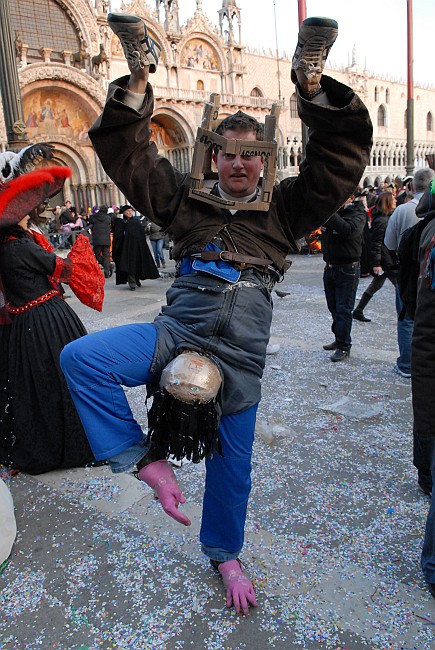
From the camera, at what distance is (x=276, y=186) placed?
2.02m

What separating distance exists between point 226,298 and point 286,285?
8.37 meters

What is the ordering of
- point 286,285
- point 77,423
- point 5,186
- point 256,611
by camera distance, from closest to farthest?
point 256,611 < point 5,186 < point 77,423 < point 286,285

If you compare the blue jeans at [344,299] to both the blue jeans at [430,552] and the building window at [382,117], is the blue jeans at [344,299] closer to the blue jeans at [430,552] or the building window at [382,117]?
the blue jeans at [430,552]

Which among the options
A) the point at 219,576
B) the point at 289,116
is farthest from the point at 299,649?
the point at 289,116

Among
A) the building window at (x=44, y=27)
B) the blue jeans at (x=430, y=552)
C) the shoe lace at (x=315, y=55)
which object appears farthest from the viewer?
the building window at (x=44, y=27)

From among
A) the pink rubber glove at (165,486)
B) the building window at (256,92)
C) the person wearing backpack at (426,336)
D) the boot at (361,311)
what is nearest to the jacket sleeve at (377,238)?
the boot at (361,311)

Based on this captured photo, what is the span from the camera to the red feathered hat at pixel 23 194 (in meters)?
3.06

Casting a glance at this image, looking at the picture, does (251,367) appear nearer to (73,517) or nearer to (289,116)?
(73,517)

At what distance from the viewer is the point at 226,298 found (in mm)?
1823

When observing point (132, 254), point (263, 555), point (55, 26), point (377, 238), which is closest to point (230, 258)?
point (263, 555)

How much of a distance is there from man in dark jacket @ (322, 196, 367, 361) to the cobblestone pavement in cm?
145

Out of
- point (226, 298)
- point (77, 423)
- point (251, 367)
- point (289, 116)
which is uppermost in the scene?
point (289, 116)

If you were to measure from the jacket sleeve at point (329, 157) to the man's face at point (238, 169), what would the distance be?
165 mm

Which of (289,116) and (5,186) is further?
(289,116)
